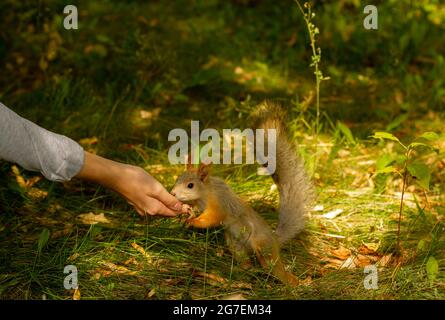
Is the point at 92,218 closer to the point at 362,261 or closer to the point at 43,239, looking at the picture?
the point at 43,239

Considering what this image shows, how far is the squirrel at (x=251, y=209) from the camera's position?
2.57m

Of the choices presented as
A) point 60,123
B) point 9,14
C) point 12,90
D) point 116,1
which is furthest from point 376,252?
point 116,1

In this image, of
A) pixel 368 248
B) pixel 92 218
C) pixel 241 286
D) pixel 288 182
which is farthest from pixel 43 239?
pixel 368 248

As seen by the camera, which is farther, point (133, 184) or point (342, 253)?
point (342, 253)

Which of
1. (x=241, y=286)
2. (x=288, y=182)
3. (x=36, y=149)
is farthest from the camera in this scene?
(x=288, y=182)

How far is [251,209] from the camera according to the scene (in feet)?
8.70

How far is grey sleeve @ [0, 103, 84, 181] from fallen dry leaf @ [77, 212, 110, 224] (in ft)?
2.11

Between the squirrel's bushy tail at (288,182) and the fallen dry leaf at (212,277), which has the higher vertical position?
the squirrel's bushy tail at (288,182)

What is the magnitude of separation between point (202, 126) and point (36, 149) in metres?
1.78

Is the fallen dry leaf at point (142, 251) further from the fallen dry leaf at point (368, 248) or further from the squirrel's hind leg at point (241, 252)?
the fallen dry leaf at point (368, 248)

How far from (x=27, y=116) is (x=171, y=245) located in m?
1.46

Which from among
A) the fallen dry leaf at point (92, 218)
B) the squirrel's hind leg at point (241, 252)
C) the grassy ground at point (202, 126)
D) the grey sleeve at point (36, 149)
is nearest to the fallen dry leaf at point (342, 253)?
the grassy ground at point (202, 126)

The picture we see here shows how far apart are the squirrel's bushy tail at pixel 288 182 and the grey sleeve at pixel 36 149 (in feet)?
2.55
